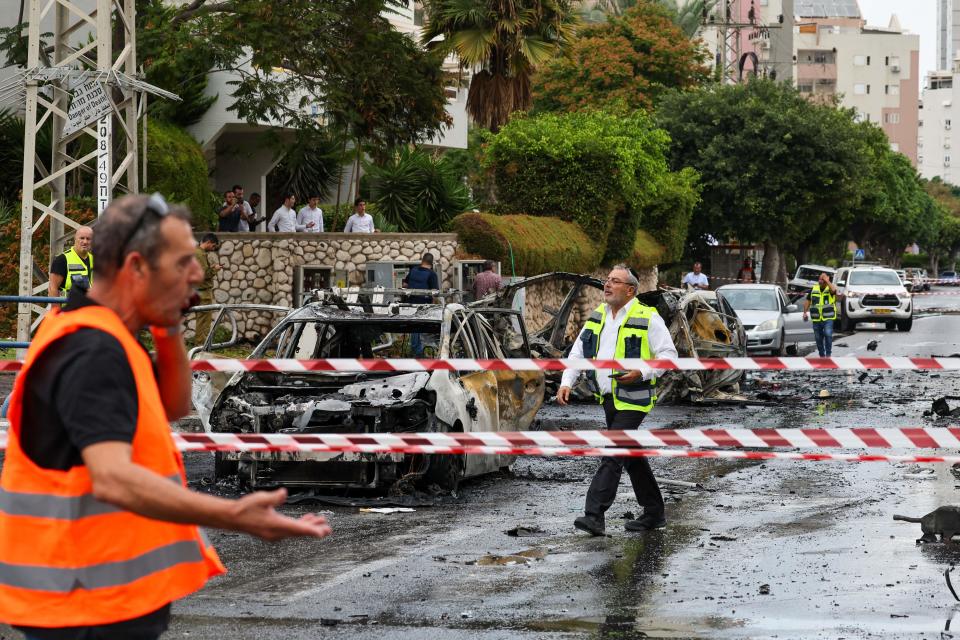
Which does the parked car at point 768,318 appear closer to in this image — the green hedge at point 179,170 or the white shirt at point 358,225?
the white shirt at point 358,225

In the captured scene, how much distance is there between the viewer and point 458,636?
19.5 feet

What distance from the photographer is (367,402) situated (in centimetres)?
983

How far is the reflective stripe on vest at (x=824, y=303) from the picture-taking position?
24344mm

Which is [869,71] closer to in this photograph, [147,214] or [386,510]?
[386,510]

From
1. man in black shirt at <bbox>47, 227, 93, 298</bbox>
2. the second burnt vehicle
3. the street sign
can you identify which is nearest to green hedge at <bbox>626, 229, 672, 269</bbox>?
the street sign

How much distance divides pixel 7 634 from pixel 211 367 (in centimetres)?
273

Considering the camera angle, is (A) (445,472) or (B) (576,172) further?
(B) (576,172)

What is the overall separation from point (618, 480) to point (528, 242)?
1807 centimetres

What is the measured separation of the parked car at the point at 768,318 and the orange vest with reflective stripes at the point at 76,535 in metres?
23.0

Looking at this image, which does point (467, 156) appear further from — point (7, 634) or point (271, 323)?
point (7, 634)

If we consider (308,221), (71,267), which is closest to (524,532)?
(71,267)

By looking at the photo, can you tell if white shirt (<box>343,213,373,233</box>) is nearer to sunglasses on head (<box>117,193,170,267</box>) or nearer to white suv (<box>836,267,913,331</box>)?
white suv (<box>836,267,913,331</box>)

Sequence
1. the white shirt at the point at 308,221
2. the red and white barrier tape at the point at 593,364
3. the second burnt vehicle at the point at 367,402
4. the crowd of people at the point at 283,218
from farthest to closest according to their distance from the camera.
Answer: the white shirt at the point at 308,221, the crowd of people at the point at 283,218, the second burnt vehicle at the point at 367,402, the red and white barrier tape at the point at 593,364

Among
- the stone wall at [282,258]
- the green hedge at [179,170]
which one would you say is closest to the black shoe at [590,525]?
the stone wall at [282,258]
